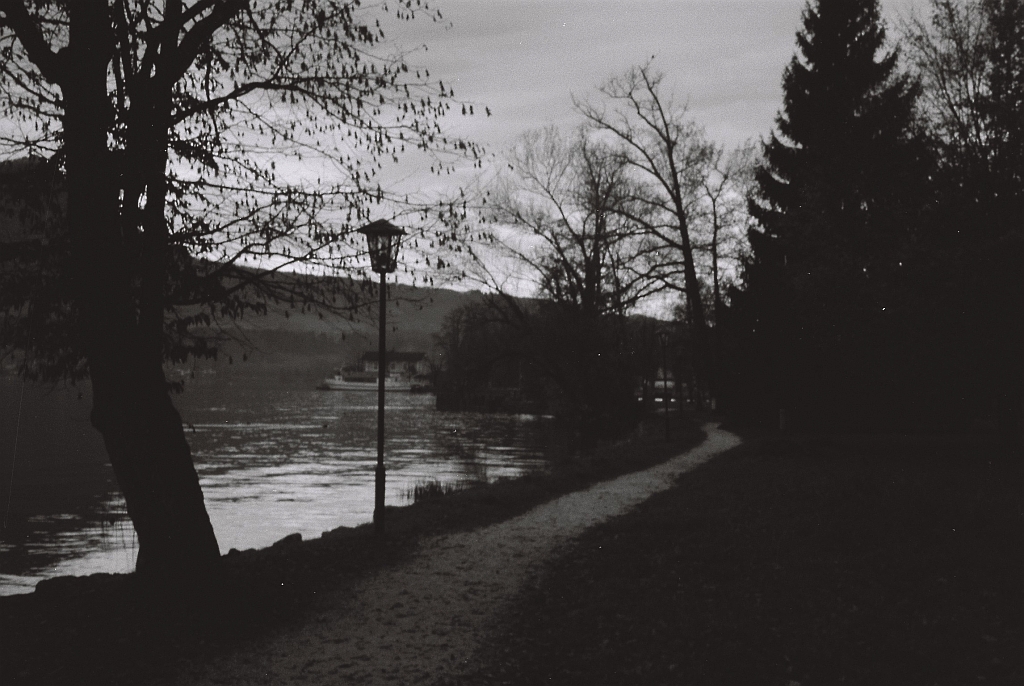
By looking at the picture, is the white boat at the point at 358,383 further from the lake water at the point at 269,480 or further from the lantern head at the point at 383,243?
the lantern head at the point at 383,243

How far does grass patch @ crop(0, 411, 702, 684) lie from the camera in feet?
21.9

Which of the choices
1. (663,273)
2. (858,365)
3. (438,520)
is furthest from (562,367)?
(438,520)

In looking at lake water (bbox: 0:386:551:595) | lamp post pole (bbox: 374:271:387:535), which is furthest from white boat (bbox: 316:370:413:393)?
lamp post pole (bbox: 374:271:387:535)

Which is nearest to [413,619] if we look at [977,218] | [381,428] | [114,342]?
[114,342]

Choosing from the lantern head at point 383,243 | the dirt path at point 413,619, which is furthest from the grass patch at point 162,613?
the lantern head at point 383,243

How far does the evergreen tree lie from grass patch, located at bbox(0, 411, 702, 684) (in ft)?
42.1

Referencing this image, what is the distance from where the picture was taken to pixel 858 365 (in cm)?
2262

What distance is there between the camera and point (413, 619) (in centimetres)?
793

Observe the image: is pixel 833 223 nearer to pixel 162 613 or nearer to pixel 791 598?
pixel 791 598

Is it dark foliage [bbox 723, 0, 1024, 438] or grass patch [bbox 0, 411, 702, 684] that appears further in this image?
dark foliage [bbox 723, 0, 1024, 438]

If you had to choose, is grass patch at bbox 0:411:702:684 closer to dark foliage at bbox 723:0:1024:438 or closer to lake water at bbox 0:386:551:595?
lake water at bbox 0:386:551:595

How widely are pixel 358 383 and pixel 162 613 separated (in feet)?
464

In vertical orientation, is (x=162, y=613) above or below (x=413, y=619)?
above

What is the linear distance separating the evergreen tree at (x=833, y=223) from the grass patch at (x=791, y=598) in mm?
7707
